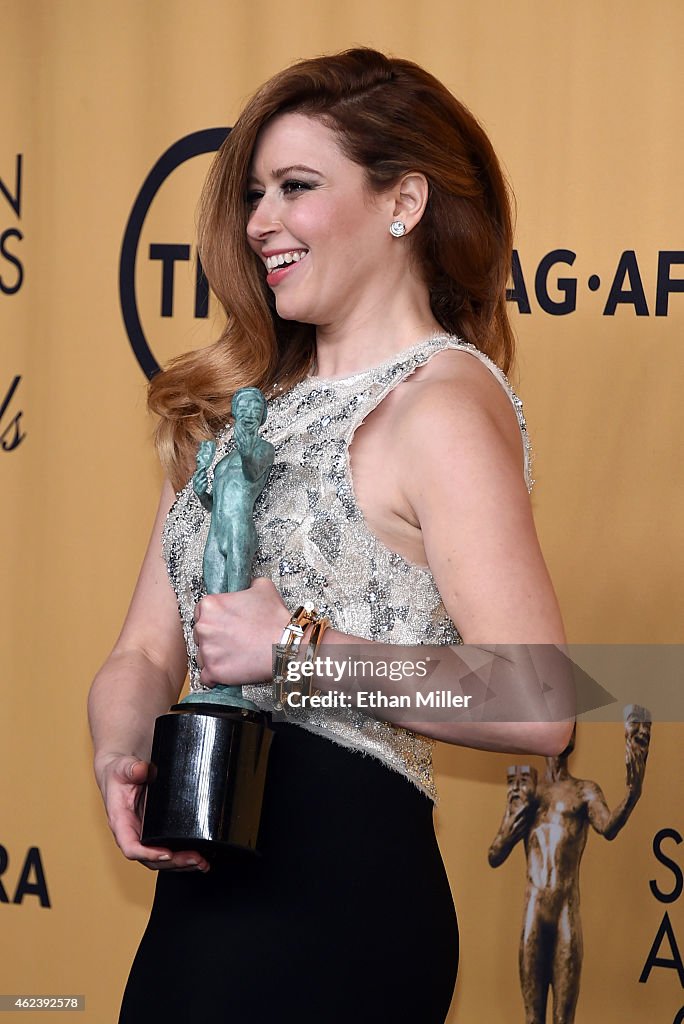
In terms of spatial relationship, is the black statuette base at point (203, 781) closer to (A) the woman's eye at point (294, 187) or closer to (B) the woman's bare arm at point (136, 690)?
(B) the woman's bare arm at point (136, 690)

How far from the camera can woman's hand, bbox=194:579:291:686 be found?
125 centimetres

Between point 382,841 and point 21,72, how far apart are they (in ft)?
6.40

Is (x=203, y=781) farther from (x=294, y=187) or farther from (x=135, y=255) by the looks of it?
(x=135, y=255)

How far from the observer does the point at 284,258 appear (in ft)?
5.10

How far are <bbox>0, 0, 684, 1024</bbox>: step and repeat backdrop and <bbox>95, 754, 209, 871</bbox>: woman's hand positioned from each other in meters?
1.23

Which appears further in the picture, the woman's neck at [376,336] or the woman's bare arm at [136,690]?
the woman's neck at [376,336]

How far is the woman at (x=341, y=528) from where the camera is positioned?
127 centimetres

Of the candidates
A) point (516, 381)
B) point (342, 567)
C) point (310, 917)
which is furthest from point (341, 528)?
point (516, 381)

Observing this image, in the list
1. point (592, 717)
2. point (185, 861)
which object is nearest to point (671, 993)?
point (592, 717)

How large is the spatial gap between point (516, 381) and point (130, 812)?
137cm

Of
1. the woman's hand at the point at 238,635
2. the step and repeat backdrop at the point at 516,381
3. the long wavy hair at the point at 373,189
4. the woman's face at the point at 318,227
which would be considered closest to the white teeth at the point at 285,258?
the woman's face at the point at 318,227

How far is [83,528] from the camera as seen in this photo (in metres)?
2.62

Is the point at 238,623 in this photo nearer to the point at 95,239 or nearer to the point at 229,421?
→ the point at 229,421

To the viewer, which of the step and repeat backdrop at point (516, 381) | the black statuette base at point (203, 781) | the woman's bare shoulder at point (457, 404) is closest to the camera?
the black statuette base at point (203, 781)
